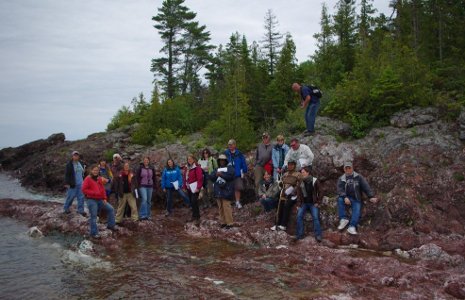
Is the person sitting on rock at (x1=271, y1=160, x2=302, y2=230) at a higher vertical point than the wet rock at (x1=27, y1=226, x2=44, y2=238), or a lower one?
higher

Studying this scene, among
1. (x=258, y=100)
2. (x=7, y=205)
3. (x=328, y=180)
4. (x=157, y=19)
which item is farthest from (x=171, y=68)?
(x=328, y=180)

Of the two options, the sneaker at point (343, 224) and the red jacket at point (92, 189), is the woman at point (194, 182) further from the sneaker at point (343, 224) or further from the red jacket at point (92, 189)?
the sneaker at point (343, 224)

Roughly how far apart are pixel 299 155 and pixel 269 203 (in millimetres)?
2278

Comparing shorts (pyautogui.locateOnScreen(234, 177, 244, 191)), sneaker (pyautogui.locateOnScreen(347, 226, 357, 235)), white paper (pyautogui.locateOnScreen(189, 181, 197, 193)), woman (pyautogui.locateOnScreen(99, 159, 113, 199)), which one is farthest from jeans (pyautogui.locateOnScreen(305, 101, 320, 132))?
woman (pyautogui.locateOnScreen(99, 159, 113, 199))

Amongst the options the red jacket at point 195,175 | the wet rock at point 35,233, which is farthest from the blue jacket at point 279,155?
the wet rock at point 35,233

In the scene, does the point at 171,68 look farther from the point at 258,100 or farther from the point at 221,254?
the point at 221,254

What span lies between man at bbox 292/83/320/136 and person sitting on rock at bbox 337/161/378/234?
418cm

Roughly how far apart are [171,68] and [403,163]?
32.6 metres

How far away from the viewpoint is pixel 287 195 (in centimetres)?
1281

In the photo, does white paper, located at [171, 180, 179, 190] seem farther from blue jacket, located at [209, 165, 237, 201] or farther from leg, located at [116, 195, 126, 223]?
blue jacket, located at [209, 165, 237, 201]

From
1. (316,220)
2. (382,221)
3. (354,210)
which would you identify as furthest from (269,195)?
(382,221)

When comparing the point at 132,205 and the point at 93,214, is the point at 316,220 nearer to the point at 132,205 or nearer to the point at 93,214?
the point at 132,205

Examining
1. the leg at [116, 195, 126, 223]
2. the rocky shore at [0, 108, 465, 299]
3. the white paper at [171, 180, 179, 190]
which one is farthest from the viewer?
the white paper at [171, 180, 179, 190]

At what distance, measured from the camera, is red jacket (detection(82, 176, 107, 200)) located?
1230cm
